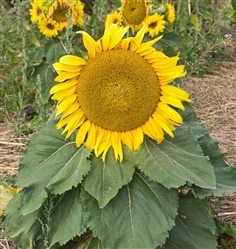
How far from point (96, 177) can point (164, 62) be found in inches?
18.1

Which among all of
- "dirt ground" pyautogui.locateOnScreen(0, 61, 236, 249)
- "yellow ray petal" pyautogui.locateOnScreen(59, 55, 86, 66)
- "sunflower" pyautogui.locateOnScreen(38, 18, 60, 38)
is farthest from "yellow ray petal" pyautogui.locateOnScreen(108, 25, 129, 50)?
"sunflower" pyautogui.locateOnScreen(38, 18, 60, 38)

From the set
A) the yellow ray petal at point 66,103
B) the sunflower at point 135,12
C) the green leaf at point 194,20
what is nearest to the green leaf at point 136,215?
the yellow ray petal at point 66,103

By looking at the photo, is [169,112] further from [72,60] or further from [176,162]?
[72,60]

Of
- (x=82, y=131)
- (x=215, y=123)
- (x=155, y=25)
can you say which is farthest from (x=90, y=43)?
(x=215, y=123)

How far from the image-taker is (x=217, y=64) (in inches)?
215

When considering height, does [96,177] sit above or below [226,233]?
above

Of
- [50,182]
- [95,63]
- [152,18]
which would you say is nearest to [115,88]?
[95,63]

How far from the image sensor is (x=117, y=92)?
6.27 ft

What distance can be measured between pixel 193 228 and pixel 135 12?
1634 mm

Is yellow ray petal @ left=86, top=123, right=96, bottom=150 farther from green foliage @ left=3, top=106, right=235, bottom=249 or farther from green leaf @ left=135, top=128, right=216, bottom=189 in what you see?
green leaf @ left=135, top=128, right=216, bottom=189

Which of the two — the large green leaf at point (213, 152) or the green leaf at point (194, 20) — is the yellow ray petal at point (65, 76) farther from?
the green leaf at point (194, 20)

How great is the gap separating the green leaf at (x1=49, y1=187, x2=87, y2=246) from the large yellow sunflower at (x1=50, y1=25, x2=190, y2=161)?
0.21m

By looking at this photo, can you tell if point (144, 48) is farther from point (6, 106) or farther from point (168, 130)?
point (6, 106)

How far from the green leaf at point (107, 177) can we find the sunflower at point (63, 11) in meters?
1.79
